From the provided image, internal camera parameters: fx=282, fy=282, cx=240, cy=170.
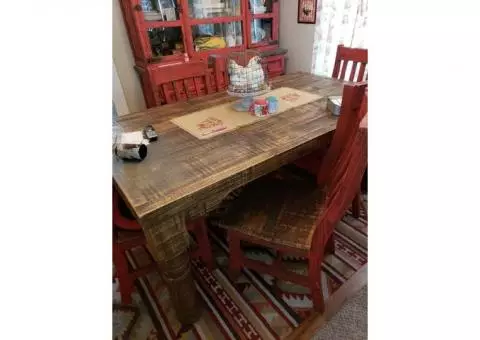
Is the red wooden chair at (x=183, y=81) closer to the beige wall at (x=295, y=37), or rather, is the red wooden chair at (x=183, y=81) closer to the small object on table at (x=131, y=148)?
the small object on table at (x=131, y=148)

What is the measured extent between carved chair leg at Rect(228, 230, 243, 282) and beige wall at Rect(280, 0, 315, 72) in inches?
75.3

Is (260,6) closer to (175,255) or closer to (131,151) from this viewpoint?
(131,151)

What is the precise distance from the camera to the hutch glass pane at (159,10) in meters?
2.06

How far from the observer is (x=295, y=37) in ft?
8.55

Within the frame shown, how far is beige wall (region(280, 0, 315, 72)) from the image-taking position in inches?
98.0

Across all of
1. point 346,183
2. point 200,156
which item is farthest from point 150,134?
point 346,183

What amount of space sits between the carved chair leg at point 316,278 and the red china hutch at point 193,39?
46.2 inches

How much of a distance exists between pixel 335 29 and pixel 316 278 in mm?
1925

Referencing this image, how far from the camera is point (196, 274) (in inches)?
55.4

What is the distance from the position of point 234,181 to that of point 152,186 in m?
0.27
